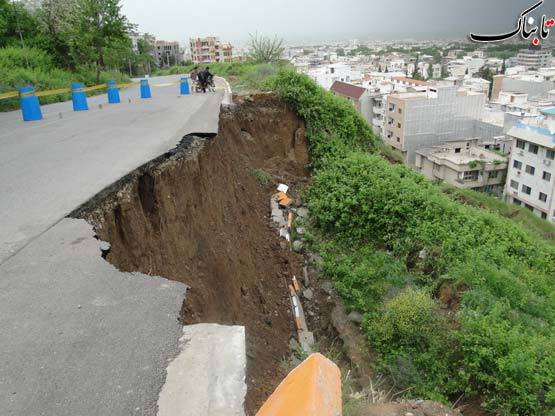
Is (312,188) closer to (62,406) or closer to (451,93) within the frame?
(62,406)

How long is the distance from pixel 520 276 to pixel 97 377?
31.7ft

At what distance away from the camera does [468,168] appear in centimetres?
3062

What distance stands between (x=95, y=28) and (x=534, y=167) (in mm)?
26165

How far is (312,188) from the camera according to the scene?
48.2ft

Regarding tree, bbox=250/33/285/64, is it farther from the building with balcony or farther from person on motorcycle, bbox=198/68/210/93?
the building with balcony

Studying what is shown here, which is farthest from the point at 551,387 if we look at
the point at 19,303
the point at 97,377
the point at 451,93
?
the point at 451,93

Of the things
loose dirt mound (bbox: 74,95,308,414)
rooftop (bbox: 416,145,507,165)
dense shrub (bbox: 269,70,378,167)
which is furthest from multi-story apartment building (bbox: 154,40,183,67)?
loose dirt mound (bbox: 74,95,308,414)

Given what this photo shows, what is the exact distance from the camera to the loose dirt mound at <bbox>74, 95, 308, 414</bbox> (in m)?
5.51

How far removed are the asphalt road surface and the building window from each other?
2828 cm

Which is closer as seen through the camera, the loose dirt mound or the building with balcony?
the loose dirt mound

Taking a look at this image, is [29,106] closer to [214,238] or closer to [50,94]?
[50,94]

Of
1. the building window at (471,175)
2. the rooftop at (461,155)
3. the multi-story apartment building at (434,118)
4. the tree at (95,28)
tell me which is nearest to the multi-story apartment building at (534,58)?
the multi-story apartment building at (434,118)

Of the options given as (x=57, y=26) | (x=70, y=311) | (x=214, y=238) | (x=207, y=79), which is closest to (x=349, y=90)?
(x=57, y=26)

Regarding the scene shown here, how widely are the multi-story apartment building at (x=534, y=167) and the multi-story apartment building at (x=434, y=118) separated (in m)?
8.66
